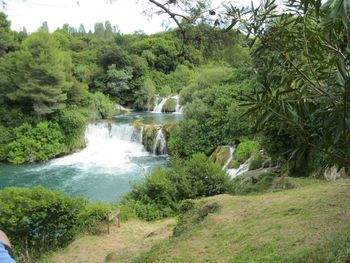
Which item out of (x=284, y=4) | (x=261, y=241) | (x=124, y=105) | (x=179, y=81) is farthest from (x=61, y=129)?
(x=284, y=4)

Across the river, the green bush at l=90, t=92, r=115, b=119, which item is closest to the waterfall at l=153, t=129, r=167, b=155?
the river

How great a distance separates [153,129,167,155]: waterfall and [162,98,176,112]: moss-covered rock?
862 centimetres

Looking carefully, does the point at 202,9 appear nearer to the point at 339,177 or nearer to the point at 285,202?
the point at 285,202

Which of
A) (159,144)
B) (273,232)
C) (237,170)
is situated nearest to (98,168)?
(159,144)

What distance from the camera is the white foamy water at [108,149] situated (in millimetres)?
17484

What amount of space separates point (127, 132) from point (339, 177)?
13832 mm

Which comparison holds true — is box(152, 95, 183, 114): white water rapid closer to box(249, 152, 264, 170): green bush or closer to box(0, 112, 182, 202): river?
box(0, 112, 182, 202): river

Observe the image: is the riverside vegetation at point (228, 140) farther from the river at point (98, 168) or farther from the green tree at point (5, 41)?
the river at point (98, 168)

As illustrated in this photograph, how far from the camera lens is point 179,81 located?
32.9 metres

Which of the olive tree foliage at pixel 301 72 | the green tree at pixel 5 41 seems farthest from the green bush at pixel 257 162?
the green tree at pixel 5 41

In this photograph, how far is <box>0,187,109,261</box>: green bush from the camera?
789 cm

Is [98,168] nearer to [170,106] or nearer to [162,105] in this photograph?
[170,106]

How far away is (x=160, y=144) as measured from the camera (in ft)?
62.0

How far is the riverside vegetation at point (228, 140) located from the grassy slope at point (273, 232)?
0.08 feet
